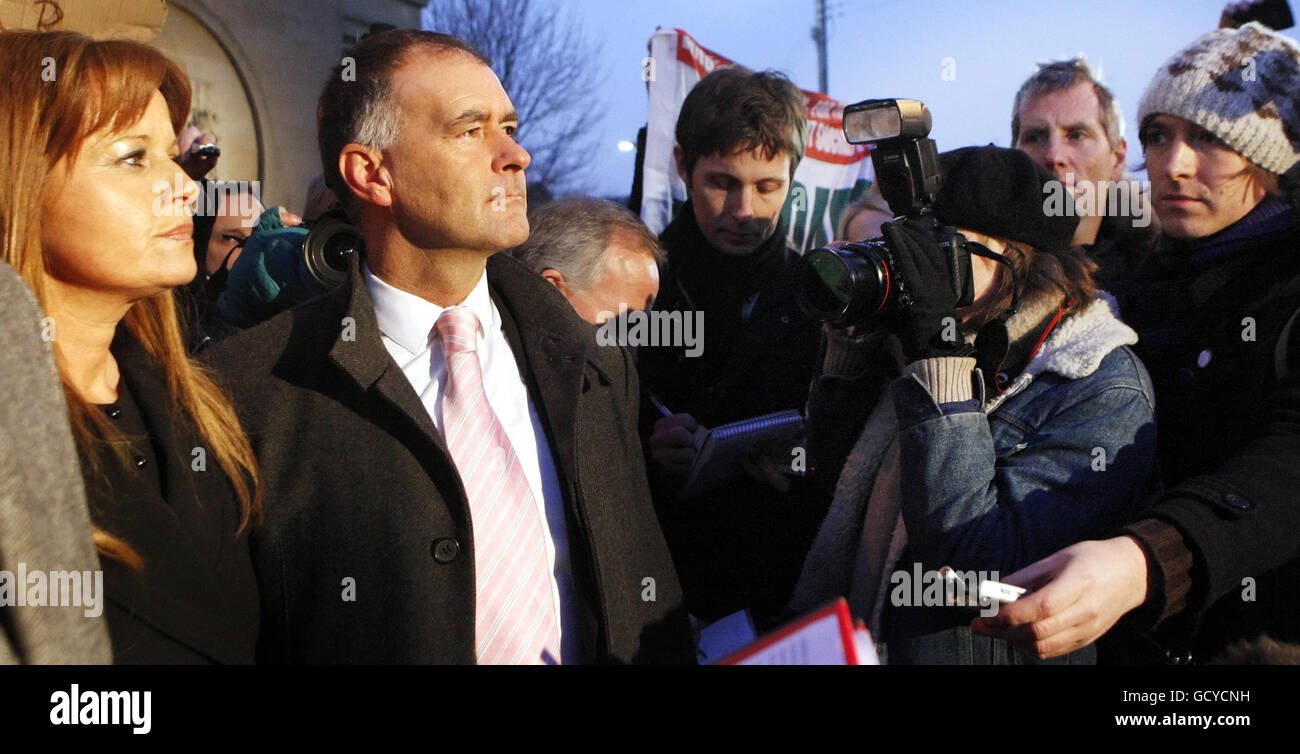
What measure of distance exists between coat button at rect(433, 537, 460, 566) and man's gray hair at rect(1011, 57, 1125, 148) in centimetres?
256

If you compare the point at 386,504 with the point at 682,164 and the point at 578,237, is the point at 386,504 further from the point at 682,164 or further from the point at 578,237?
the point at 682,164

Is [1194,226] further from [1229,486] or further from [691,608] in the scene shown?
[691,608]

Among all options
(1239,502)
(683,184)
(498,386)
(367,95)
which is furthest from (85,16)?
(683,184)

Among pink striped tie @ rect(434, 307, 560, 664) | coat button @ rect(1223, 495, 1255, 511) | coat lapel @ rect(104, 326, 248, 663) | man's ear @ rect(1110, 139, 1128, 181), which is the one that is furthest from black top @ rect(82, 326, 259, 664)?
man's ear @ rect(1110, 139, 1128, 181)

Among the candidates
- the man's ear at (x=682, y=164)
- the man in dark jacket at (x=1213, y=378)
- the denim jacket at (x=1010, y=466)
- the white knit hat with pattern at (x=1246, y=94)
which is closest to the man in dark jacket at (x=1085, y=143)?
the man in dark jacket at (x=1213, y=378)

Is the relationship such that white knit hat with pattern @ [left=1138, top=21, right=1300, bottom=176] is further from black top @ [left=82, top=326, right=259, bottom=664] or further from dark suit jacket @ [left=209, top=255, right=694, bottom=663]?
black top @ [left=82, top=326, right=259, bottom=664]

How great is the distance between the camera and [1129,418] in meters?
2.05

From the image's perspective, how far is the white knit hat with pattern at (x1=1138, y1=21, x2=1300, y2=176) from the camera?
2365 millimetres

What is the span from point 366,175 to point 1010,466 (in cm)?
148

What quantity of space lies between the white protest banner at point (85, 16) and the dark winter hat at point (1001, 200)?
5.44ft

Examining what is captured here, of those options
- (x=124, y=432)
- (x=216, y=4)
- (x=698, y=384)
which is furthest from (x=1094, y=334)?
(x=216, y=4)

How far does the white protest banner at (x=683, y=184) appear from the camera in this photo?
4.58 m

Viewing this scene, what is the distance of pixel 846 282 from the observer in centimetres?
208
